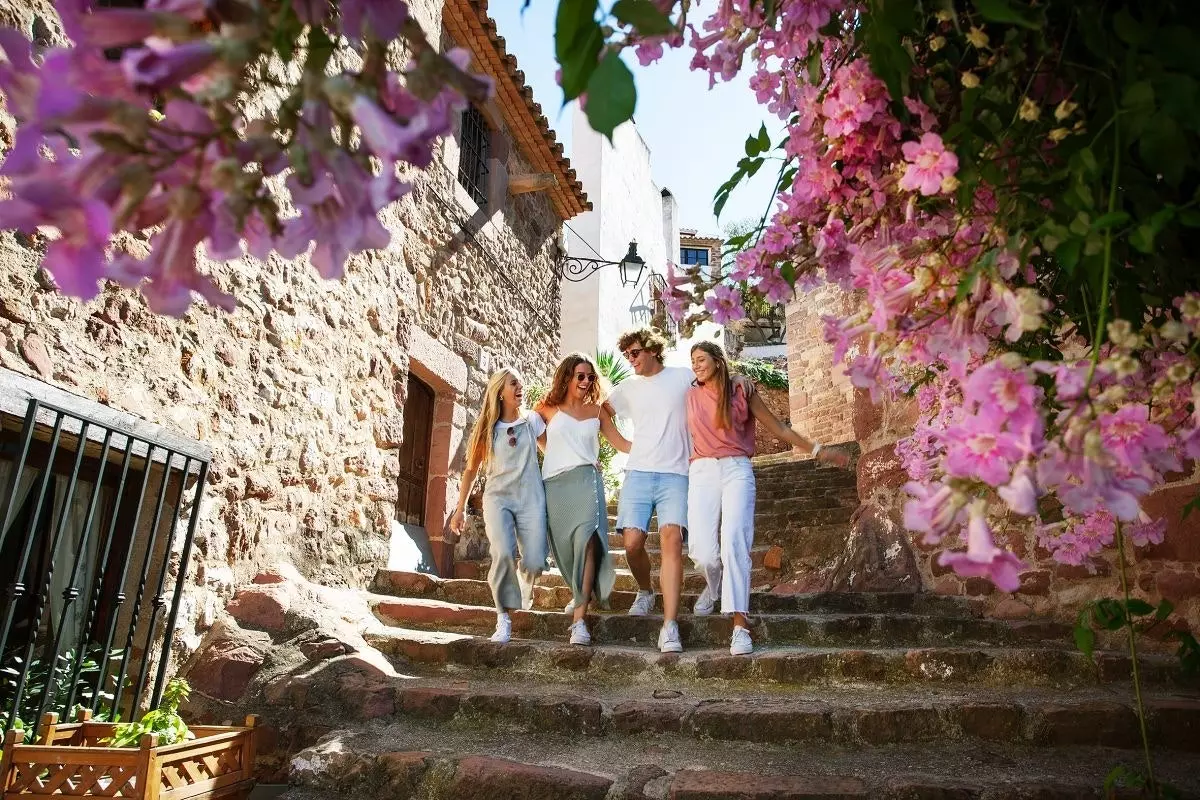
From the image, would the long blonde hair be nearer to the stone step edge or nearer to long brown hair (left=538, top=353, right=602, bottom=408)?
long brown hair (left=538, top=353, right=602, bottom=408)

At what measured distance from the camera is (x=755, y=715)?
115 inches

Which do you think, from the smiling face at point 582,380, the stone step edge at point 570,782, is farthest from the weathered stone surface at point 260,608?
the smiling face at point 582,380

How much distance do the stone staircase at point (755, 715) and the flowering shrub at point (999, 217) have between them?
170 cm

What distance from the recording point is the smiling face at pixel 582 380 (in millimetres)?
4328

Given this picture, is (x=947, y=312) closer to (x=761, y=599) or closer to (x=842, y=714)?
(x=842, y=714)

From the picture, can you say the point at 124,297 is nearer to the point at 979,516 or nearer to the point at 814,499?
the point at 979,516

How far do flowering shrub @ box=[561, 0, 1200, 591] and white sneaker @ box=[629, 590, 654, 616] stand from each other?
324cm

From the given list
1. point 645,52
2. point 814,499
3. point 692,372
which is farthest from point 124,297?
point 814,499

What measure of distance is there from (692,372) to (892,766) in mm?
2087

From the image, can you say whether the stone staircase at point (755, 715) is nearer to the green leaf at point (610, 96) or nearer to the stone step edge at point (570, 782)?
the stone step edge at point (570, 782)

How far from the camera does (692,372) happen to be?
425 cm

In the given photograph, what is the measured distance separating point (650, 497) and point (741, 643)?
2.78 feet

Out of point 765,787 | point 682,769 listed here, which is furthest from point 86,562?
point 765,787

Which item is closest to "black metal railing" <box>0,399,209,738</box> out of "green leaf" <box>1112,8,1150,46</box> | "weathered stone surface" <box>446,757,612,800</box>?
"weathered stone surface" <box>446,757,612,800</box>
